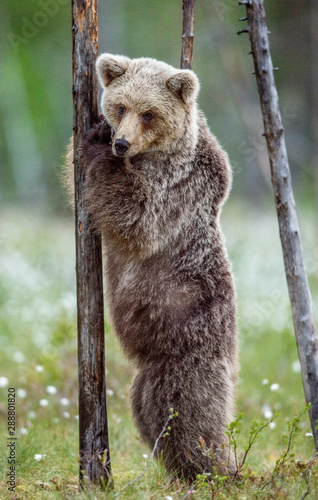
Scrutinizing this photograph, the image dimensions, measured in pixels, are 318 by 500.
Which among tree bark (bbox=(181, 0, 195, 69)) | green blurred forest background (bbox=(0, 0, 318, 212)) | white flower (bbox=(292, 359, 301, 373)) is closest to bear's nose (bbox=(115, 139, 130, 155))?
tree bark (bbox=(181, 0, 195, 69))

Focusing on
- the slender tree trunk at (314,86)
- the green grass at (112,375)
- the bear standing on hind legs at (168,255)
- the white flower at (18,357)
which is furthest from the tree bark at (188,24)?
the slender tree trunk at (314,86)

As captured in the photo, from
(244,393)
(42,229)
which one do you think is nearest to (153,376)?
(244,393)

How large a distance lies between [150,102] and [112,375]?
406 centimetres

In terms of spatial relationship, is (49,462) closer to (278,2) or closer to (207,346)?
(207,346)

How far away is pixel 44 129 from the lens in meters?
19.9

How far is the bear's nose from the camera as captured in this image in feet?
13.7

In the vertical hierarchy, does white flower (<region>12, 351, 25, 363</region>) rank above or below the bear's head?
below

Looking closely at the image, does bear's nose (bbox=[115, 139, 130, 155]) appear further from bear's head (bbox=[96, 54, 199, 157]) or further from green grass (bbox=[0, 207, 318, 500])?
green grass (bbox=[0, 207, 318, 500])

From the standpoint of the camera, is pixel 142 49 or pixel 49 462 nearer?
pixel 49 462

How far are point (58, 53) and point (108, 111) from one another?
635 inches

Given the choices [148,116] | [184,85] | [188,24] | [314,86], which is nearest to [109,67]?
[148,116]

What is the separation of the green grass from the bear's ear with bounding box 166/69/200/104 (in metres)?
2.04

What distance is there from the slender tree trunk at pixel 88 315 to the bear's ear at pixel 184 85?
59 centimetres

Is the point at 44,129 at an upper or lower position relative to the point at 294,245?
upper
